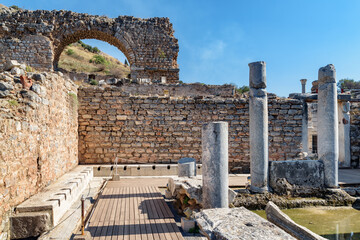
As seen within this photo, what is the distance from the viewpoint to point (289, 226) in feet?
14.4

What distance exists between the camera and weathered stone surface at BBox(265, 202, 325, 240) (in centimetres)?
388

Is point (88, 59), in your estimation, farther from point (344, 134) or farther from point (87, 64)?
point (344, 134)

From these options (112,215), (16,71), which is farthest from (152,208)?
(16,71)

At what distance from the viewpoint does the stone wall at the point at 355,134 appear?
1134 centimetres

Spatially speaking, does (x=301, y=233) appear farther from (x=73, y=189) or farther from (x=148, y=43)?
(x=148, y=43)

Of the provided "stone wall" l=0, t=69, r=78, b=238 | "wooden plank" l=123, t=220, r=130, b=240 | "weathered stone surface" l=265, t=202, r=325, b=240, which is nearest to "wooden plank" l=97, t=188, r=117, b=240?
"wooden plank" l=123, t=220, r=130, b=240

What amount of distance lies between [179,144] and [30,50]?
10.8 meters

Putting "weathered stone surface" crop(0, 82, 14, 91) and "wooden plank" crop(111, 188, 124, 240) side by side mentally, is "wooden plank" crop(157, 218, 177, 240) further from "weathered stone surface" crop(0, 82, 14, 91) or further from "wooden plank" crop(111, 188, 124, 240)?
"weathered stone surface" crop(0, 82, 14, 91)

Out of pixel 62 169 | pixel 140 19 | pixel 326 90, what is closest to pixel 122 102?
pixel 62 169

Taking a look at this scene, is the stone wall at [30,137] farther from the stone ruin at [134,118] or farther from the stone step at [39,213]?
the stone step at [39,213]

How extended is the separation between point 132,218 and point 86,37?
14086 millimetres

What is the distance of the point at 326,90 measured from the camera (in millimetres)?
6961

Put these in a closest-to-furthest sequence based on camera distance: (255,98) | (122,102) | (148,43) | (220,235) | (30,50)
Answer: (220,235) → (255,98) → (122,102) → (30,50) → (148,43)

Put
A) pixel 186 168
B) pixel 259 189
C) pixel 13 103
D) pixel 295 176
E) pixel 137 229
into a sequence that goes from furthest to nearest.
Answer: pixel 295 176 → pixel 186 168 → pixel 259 189 → pixel 13 103 → pixel 137 229
